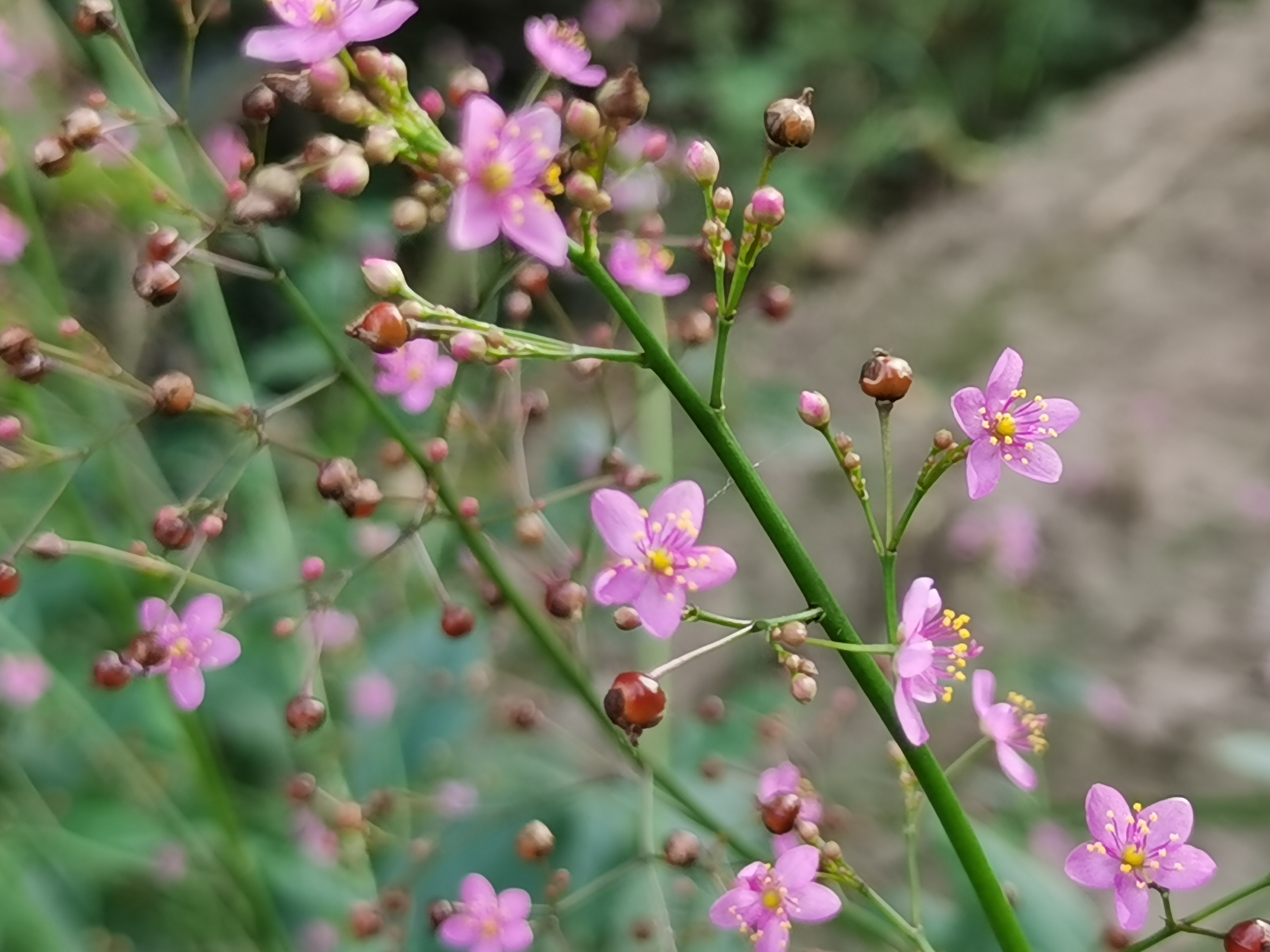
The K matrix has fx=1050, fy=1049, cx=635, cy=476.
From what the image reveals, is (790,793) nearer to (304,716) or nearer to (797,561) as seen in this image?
(797,561)

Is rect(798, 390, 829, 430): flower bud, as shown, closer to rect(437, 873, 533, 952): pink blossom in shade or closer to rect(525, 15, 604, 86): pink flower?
rect(525, 15, 604, 86): pink flower

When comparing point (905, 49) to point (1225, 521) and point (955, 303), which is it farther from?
point (1225, 521)

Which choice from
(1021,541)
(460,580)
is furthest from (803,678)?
(1021,541)

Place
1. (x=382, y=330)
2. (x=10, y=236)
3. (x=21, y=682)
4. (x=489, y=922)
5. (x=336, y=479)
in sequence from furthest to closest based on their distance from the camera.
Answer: (x=21, y=682), (x=10, y=236), (x=489, y=922), (x=336, y=479), (x=382, y=330)

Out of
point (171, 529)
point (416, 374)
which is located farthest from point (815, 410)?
point (171, 529)

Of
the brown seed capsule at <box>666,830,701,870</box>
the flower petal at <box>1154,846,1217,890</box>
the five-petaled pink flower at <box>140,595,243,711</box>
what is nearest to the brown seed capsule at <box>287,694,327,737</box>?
the five-petaled pink flower at <box>140,595,243,711</box>

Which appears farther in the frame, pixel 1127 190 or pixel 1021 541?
pixel 1127 190
